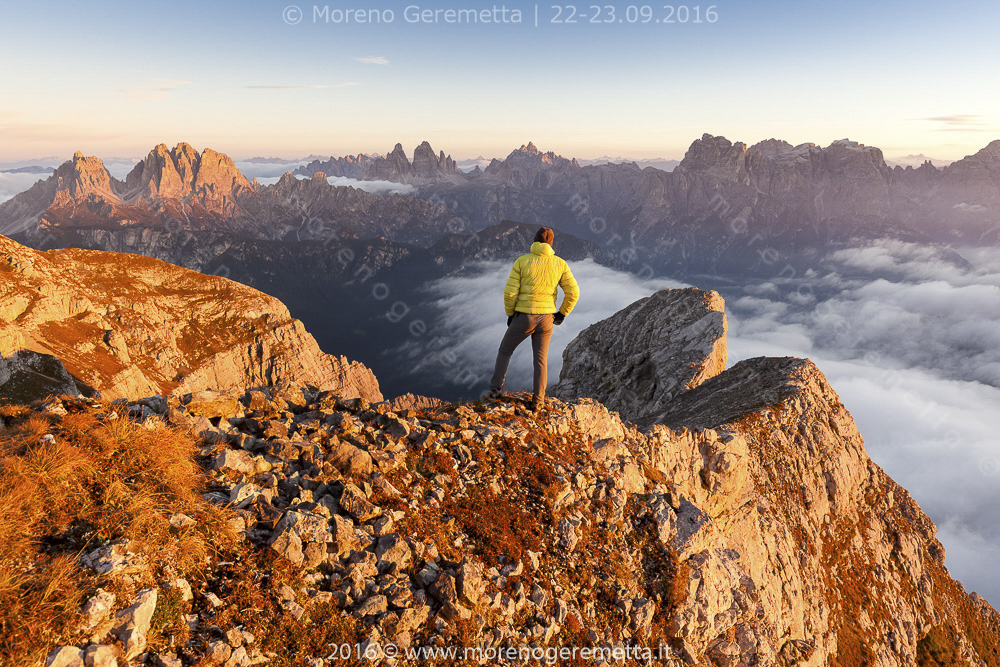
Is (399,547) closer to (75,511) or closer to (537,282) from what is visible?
(75,511)

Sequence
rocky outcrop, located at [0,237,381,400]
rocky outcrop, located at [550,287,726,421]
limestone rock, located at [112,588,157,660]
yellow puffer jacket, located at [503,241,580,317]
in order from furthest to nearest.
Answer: rocky outcrop, located at [0,237,381,400] → rocky outcrop, located at [550,287,726,421] → yellow puffer jacket, located at [503,241,580,317] → limestone rock, located at [112,588,157,660]

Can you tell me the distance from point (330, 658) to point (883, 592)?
1842 inches

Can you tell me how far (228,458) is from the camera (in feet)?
35.6

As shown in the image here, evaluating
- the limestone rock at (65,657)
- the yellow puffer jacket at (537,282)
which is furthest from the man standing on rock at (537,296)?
the limestone rock at (65,657)

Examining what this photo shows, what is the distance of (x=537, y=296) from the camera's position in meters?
16.2

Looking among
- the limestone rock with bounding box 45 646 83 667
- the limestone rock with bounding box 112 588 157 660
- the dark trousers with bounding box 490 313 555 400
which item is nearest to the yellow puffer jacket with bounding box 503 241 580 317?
the dark trousers with bounding box 490 313 555 400

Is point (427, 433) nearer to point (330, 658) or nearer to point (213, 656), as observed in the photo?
point (330, 658)

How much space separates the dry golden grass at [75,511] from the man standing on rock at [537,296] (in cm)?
961

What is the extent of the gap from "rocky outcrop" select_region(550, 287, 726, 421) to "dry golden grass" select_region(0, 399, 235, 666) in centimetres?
4216

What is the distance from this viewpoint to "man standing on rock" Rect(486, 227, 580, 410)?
1609 cm

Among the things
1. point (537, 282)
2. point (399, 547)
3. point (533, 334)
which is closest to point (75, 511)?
point (399, 547)

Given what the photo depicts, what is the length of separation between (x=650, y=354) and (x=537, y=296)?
43.7 m

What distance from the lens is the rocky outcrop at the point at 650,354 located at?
Answer: 5103 cm

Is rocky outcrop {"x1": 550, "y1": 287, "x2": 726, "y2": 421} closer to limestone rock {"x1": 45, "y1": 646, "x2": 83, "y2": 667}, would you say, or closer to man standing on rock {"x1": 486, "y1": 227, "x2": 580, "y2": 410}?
man standing on rock {"x1": 486, "y1": 227, "x2": 580, "y2": 410}
